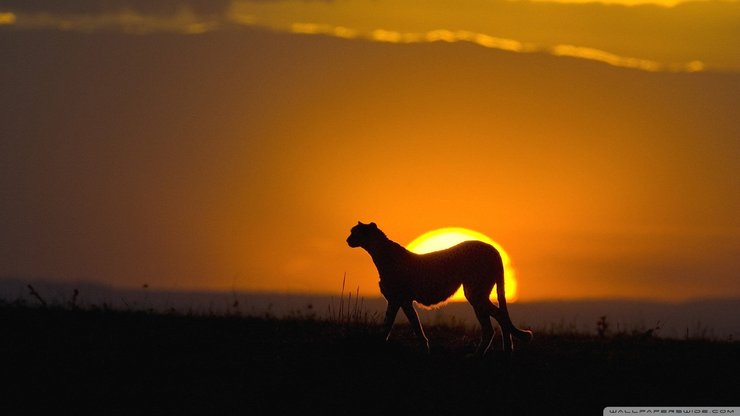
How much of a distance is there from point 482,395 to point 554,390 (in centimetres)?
92

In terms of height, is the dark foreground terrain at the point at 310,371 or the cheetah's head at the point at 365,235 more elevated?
the cheetah's head at the point at 365,235

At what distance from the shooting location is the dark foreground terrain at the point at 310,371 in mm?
11742

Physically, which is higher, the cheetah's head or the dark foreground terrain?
the cheetah's head

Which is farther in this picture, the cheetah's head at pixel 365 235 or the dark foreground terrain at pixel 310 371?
the cheetah's head at pixel 365 235

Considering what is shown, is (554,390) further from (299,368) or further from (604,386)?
(299,368)

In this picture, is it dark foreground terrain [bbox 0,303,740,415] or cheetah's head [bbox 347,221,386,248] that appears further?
cheetah's head [bbox 347,221,386,248]

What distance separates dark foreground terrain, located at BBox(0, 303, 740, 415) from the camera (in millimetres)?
11742

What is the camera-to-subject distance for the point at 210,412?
11328 millimetres

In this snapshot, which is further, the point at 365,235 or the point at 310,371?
the point at 365,235

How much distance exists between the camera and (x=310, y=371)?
1295cm

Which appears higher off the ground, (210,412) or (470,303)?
(470,303)

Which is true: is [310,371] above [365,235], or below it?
below

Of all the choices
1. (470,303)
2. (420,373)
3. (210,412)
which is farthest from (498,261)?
(210,412)

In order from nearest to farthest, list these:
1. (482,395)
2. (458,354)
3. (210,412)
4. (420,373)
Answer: (210,412)
(482,395)
(420,373)
(458,354)
